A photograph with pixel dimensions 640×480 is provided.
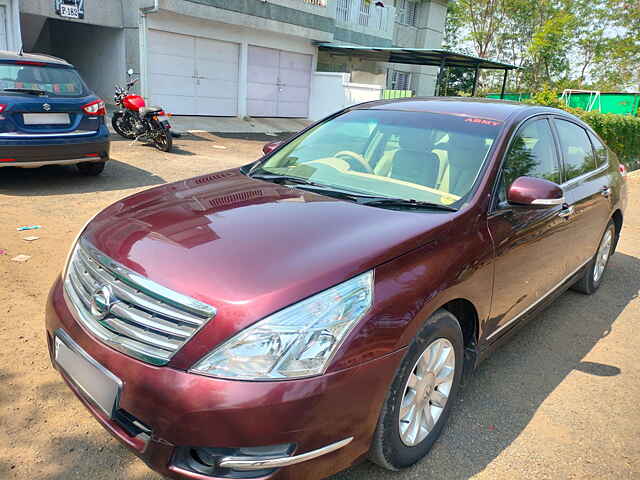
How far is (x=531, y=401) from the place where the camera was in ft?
10.2

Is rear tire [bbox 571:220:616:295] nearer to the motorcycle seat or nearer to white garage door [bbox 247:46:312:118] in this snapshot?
the motorcycle seat

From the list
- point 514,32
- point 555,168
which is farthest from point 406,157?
point 514,32

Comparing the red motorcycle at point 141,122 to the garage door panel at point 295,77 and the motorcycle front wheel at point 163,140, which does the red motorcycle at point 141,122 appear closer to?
the motorcycle front wheel at point 163,140

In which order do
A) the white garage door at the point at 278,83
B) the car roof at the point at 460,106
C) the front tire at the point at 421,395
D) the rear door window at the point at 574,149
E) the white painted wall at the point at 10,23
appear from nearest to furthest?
the front tire at the point at 421,395, the car roof at the point at 460,106, the rear door window at the point at 574,149, the white painted wall at the point at 10,23, the white garage door at the point at 278,83

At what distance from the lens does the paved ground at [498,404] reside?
2.38 meters

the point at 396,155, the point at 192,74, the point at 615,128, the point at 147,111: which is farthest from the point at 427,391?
the point at 192,74

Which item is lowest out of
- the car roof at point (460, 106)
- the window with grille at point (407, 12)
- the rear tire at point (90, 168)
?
the rear tire at point (90, 168)

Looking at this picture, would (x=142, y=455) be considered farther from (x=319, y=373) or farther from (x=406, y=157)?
(x=406, y=157)

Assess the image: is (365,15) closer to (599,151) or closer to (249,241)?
(599,151)

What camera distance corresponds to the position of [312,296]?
1893 mm

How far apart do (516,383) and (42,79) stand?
640 cm

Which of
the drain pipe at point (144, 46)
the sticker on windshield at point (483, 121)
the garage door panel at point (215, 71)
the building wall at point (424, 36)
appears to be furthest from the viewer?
the building wall at point (424, 36)

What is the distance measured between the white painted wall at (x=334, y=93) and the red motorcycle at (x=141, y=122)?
8.69 metres

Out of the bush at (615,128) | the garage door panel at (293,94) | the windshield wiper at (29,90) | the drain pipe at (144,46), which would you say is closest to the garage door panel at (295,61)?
the garage door panel at (293,94)
